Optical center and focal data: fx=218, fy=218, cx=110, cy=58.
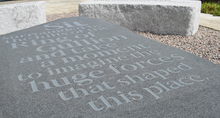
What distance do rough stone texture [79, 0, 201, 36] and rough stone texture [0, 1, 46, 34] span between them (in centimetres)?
118

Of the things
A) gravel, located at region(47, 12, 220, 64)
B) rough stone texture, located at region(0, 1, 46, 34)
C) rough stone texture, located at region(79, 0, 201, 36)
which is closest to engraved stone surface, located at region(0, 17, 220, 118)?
gravel, located at region(47, 12, 220, 64)

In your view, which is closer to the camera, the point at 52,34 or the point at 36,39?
the point at 36,39

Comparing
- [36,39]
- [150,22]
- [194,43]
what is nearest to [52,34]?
[36,39]

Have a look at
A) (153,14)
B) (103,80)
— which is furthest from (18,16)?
(103,80)

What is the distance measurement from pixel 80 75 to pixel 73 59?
17.8 inches

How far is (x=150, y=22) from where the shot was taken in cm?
504

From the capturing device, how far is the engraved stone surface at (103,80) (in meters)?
1.70

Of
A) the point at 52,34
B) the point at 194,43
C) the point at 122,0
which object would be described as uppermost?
the point at 122,0

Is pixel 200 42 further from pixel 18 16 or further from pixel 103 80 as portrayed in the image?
pixel 18 16

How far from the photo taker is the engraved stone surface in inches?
67.0

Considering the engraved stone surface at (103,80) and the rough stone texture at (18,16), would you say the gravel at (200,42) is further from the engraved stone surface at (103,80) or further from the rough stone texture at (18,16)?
the rough stone texture at (18,16)

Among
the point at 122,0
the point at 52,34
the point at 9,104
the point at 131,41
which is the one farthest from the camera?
the point at 122,0

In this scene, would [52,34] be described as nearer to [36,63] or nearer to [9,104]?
[36,63]

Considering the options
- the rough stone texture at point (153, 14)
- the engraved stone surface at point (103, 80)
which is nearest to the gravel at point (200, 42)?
the rough stone texture at point (153, 14)
